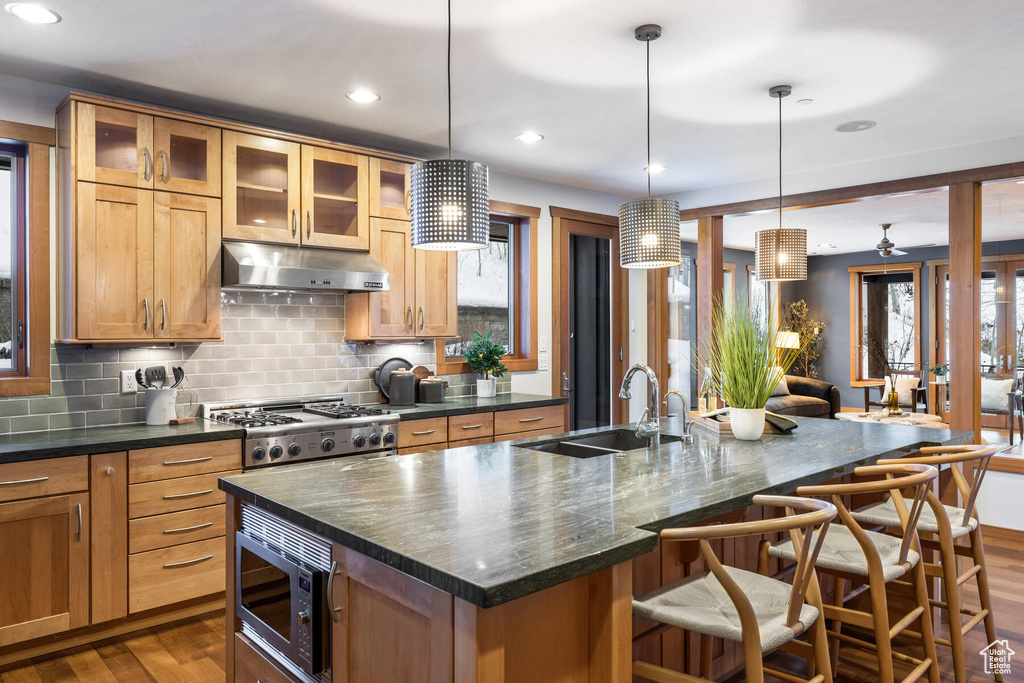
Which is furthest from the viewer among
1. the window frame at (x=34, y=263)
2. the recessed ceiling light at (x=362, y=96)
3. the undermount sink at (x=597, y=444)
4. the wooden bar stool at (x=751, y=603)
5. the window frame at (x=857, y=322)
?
the window frame at (x=857, y=322)

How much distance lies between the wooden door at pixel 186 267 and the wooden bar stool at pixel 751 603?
271cm

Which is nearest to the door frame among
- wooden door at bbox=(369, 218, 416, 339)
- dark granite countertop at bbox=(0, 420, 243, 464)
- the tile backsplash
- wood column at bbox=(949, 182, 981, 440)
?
the tile backsplash

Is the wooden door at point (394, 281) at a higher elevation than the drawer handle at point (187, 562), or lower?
higher

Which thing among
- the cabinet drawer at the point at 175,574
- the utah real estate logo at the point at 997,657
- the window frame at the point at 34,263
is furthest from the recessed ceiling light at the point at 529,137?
the utah real estate logo at the point at 997,657

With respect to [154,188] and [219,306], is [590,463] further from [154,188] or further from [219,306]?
[154,188]

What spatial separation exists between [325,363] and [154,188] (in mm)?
1442

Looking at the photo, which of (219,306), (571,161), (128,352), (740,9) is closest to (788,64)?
(740,9)

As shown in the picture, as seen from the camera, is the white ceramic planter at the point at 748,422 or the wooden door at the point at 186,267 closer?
the white ceramic planter at the point at 748,422

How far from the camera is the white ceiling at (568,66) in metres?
2.60

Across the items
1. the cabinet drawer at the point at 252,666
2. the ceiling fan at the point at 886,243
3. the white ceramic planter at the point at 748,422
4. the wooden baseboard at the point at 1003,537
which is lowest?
the wooden baseboard at the point at 1003,537

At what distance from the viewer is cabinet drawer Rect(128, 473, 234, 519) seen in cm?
307

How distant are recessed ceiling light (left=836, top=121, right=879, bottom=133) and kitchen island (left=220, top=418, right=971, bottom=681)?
2.49 metres

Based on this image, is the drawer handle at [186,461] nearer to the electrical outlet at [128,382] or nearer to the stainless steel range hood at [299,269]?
the electrical outlet at [128,382]

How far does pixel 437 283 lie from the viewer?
14.9 feet
